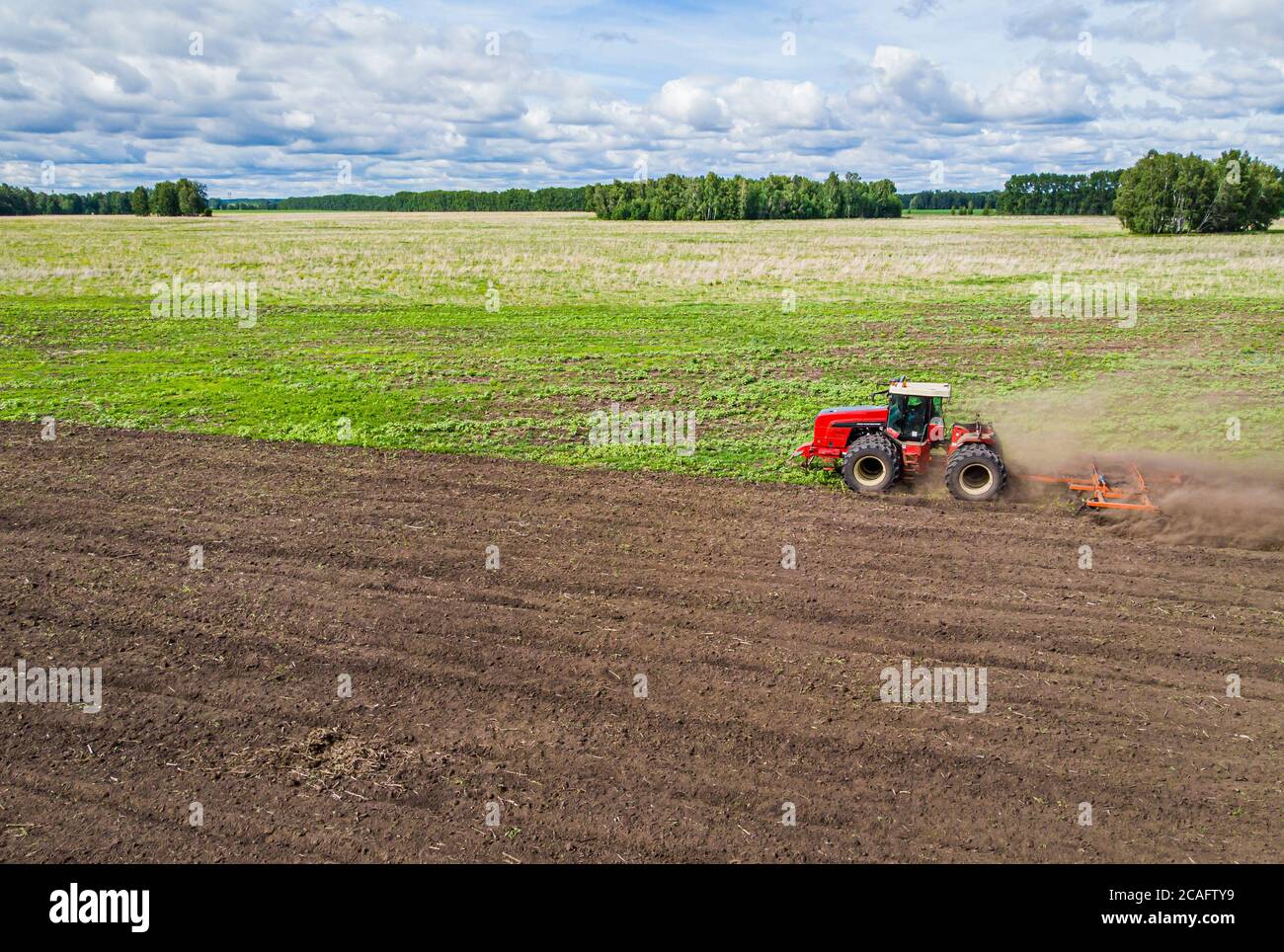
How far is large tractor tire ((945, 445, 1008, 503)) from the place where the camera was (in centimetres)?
1247

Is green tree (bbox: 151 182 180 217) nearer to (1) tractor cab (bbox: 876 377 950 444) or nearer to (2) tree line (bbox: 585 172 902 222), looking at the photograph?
(2) tree line (bbox: 585 172 902 222)

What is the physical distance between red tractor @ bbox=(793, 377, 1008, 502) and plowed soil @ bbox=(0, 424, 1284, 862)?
15.2 inches

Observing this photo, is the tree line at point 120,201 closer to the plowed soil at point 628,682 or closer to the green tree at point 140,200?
the green tree at point 140,200

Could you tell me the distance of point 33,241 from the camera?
66562mm

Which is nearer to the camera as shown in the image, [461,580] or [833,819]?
[833,819]

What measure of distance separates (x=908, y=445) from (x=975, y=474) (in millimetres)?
1050

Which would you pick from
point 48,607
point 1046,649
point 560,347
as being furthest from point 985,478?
point 560,347

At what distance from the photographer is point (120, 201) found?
154 m

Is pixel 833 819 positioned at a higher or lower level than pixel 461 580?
lower

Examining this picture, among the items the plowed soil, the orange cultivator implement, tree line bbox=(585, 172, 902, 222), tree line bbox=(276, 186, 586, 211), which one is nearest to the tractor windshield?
the plowed soil

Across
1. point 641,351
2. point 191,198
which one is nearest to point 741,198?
point 191,198
